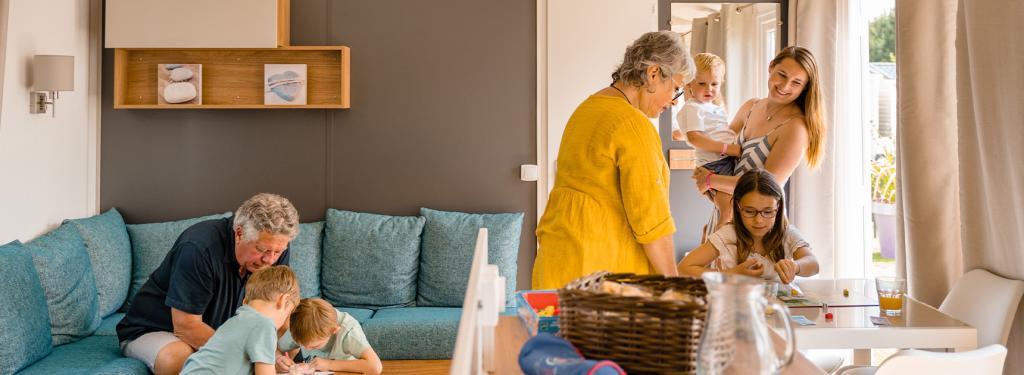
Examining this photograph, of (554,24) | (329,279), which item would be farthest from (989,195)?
(329,279)

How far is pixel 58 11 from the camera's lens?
4059mm

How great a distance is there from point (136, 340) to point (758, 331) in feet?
8.75

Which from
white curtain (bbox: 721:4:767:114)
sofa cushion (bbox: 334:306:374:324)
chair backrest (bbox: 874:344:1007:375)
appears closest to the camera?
chair backrest (bbox: 874:344:1007:375)

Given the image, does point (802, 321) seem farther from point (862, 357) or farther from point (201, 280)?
point (201, 280)

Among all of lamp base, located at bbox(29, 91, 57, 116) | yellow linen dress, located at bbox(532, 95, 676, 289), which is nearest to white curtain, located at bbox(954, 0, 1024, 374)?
yellow linen dress, located at bbox(532, 95, 676, 289)

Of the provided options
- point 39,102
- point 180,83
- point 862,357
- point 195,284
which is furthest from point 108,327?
point 862,357

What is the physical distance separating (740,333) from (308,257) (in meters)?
3.48

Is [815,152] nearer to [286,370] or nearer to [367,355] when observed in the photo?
[367,355]

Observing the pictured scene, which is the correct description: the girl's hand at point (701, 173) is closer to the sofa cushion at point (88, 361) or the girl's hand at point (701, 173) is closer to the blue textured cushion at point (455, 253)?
the blue textured cushion at point (455, 253)

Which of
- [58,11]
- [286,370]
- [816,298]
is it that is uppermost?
[58,11]

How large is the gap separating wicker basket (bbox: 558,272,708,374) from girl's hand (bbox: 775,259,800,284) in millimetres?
1485

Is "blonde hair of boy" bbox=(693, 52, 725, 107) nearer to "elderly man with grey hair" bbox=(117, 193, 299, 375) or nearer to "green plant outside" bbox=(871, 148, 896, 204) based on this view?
"green plant outside" bbox=(871, 148, 896, 204)

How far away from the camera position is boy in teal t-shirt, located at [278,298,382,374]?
2887mm

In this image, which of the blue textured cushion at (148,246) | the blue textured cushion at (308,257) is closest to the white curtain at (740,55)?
the blue textured cushion at (308,257)
